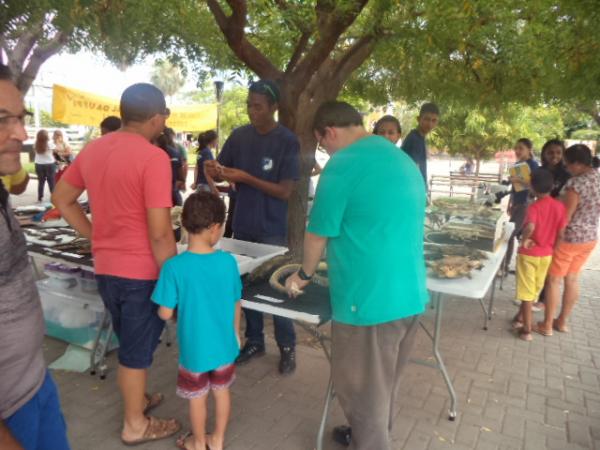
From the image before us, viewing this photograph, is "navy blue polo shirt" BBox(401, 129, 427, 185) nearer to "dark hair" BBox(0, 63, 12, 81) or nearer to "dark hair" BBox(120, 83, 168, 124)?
"dark hair" BBox(120, 83, 168, 124)

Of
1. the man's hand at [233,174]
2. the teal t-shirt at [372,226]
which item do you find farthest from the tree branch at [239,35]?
the teal t-shirt at [372,226]

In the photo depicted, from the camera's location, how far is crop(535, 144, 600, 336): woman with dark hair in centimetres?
408

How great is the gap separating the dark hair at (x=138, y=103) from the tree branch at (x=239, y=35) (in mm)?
1919

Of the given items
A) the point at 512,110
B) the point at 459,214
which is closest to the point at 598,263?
the point at 512,110

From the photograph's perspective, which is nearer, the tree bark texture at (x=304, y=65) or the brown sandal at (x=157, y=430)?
the brown sandal at (x=157, y=430)

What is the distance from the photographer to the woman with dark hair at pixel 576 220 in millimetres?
4082

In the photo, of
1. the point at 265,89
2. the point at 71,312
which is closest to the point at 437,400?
the point at 265,89

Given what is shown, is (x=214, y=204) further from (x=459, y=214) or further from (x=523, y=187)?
(x=523, y=187)

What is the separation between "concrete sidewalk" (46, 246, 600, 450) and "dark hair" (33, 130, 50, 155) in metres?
7.67

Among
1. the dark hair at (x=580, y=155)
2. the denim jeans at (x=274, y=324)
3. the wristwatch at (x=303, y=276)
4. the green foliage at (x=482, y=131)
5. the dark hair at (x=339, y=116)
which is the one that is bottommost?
the denim jeans at (x=274, y=324)

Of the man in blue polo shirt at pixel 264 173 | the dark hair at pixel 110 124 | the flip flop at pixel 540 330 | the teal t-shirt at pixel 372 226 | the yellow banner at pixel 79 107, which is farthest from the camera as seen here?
the yellow banner at pixel 79 107

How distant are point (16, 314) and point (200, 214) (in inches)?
41.3

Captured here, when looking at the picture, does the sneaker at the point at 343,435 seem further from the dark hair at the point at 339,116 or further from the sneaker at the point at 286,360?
the dark hair at the point at 339,116

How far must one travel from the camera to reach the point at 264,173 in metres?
3.31
